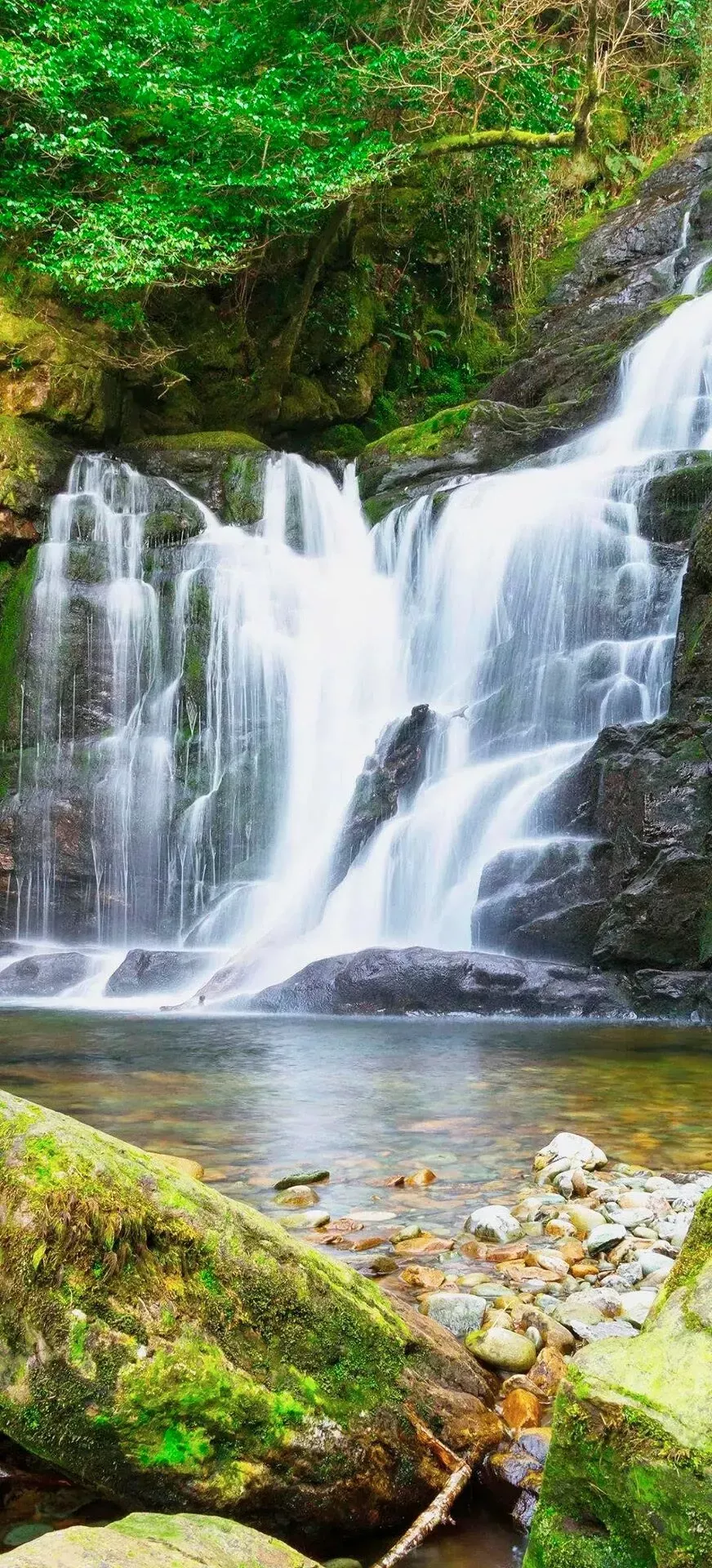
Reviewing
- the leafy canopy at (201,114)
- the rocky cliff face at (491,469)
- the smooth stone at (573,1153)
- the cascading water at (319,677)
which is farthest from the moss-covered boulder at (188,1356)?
the leafy canopy at (201,114)

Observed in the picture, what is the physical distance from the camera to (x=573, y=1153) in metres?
4.59

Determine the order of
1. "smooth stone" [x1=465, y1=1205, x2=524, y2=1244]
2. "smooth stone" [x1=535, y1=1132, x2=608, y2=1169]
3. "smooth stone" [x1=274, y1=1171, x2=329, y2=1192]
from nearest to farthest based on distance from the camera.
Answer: "smooth stone" [x1=465, y1=1205, x2=524, y2=1244], "smooth stone" [x1=274, y1=1171, x2=329, y2=1192], "smooth stone" [x1=535, y1=1132, x2=608, y2=1169]

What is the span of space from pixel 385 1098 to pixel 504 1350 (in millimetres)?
3668

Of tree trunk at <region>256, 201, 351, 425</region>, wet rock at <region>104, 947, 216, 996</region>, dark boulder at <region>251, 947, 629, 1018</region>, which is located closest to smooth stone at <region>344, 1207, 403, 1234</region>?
dark boulder at <region>251, 947, 629, 1018</region>

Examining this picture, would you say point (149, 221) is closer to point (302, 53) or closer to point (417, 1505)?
point (302, 53)

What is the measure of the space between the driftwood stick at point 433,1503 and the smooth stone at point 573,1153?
2.35m

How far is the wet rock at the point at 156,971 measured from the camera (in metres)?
12.1

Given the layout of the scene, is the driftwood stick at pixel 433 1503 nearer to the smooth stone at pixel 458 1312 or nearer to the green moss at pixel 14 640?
the smooth stone at pixel 458 1312

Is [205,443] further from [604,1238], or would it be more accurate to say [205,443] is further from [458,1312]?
[458,1312]

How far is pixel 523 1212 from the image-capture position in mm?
3924

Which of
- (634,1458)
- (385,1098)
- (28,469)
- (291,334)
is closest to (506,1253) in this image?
(634,1458)

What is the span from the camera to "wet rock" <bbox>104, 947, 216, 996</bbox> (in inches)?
478

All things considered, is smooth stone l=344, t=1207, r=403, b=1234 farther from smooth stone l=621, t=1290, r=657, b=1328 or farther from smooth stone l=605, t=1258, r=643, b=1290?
smooth stone l=621, t=1290, r=657, b=1328

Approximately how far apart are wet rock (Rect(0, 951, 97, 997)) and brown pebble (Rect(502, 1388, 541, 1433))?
35.4ft
